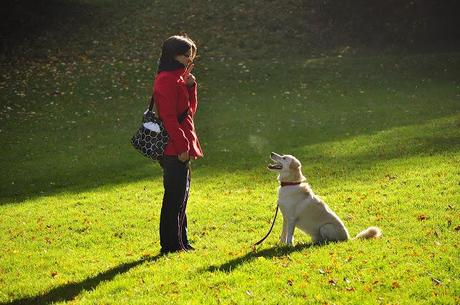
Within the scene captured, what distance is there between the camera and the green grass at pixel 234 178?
23.7ft

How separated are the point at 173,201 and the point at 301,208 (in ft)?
5.91

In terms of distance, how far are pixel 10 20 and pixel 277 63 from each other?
1494cm

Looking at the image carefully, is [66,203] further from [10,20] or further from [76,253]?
[10,20]

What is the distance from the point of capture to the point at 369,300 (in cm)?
634

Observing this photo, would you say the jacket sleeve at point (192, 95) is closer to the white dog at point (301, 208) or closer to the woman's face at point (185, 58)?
the woman's face at point (185, 58)

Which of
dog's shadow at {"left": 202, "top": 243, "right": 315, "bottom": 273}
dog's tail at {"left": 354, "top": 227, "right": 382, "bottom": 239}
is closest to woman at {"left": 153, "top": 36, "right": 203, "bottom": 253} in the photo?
dog's shadow at {"left": 202, "top": 243, "right": 315, "bottom": 273}

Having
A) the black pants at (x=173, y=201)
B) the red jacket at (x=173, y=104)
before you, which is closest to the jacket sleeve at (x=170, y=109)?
the red jacket at (x=173, y=104)

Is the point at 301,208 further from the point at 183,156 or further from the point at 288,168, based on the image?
the point at 183,156

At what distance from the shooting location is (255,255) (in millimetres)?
8258

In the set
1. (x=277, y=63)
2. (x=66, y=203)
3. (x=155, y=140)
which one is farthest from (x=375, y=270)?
(x=277, y=63)

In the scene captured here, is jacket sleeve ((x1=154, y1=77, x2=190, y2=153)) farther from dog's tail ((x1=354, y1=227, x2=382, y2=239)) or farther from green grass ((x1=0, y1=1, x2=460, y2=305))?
dog's tail ((x1=354, y1=227, x2=382, y2=239))

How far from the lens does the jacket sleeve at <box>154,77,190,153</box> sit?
25.7 feet

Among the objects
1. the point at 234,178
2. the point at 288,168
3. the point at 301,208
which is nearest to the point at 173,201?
the point at 288,168

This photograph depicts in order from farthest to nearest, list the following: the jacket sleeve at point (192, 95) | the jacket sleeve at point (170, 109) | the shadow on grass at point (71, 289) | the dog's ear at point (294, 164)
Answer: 1. the dog's ear at point (294, 164)
2. the jacket sleeve at point (192, 95)
3. the jacket sleeve at point (170, 109)
4. the shadow on grass at point (71, 289)
